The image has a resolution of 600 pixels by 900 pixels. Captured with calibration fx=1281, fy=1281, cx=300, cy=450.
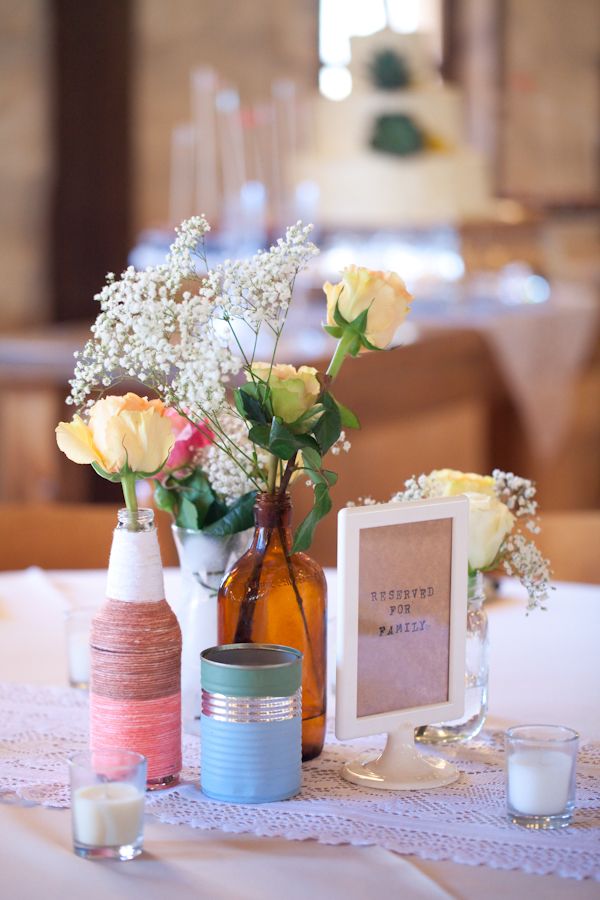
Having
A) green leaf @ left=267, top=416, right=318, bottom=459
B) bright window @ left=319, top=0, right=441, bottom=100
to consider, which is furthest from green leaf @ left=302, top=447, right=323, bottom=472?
bright window @ left=319, top=0, right=441, bottom=100

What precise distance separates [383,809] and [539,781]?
104 mm

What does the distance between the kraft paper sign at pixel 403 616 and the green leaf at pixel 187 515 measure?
0.49 feet

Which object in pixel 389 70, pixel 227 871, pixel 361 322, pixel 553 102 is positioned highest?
pixel 553 102

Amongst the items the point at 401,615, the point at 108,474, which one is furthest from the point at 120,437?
the point at 401,615

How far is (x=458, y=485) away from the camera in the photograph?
96 centimetres

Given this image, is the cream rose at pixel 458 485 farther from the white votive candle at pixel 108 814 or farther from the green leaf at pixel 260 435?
the white votive candle at pixel 108 814

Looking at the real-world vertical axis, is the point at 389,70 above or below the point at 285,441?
above

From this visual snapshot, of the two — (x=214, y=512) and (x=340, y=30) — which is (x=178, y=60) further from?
(x=214, y=512)

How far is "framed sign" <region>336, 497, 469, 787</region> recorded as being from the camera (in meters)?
0.85

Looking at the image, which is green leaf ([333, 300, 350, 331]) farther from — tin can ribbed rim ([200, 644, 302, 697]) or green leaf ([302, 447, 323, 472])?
tin can ribbed rim ([200, 644, 302, 697])

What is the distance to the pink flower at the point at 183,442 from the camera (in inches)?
36.9

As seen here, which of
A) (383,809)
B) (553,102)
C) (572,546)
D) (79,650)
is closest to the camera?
(383,809)

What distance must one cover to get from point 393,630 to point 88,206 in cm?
375

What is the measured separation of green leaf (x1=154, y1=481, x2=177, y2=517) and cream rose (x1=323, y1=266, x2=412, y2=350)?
0.20m
